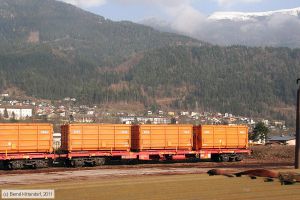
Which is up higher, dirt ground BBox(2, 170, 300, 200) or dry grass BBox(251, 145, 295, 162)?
dirt ground BBox(2, 170, 300, 200)

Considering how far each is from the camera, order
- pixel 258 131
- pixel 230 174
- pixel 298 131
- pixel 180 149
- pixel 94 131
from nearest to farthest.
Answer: pixel 230 174 → pixel 298 131 → pixel 94 131 → pixel 180 149 → pixel 258 131

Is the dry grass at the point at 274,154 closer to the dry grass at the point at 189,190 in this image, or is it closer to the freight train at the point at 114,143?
the freight train at the point at 114,143

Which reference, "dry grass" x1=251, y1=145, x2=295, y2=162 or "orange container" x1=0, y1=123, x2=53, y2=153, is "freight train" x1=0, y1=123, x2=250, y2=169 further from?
"dry grass" x1=251, y1=145, x2=295, y2=162

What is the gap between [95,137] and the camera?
133ft

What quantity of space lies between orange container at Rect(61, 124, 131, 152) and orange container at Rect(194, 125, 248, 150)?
683cm

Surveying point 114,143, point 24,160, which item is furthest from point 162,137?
point 24,160

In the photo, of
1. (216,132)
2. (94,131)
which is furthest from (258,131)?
(94,131)

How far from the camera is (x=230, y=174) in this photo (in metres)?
25.1

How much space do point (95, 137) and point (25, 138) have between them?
5537mm

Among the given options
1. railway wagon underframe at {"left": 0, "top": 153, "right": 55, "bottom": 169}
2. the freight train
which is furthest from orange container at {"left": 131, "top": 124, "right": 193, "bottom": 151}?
railway wagon underframe at {"left": 0, "top": 153, "right": 55, "bottom": 169}

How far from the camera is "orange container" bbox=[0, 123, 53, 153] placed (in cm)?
3716

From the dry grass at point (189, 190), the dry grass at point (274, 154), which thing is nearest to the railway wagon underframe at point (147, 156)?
the dry grass at point (274, 154)

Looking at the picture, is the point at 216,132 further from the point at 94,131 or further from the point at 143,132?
the point at 94,131

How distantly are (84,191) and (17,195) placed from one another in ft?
8.36
